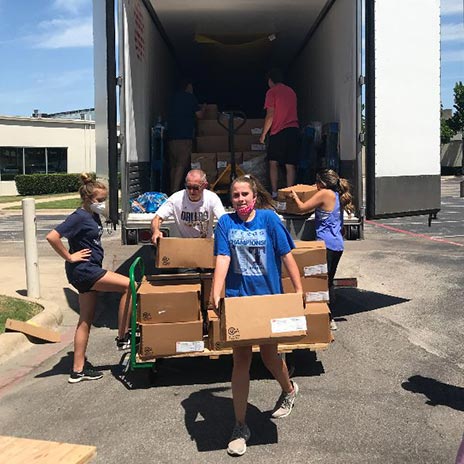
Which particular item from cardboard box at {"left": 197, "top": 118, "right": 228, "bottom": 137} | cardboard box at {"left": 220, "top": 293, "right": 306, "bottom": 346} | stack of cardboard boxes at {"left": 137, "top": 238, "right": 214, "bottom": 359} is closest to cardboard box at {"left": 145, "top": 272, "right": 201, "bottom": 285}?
stack of cardboard boxes at {"left": 137, "top": 238, "right": 214, "bottom": 359}

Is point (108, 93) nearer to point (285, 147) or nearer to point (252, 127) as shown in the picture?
point (285, 147)

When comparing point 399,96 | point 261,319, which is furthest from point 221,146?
point 261,319

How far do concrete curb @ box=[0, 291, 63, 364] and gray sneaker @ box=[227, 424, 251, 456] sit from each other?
262 cm

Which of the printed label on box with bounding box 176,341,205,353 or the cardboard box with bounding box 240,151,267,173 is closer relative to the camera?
the printed label on box with bounding box 176,341,205,353

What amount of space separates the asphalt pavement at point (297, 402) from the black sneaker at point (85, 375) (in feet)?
0.21

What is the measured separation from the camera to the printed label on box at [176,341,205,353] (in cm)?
450

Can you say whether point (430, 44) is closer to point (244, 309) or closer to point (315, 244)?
point (315, 244)

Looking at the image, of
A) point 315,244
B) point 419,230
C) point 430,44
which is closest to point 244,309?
point 315,244

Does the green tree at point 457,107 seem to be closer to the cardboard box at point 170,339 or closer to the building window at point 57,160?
the building window at point 57,160

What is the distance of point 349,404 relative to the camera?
4.12m

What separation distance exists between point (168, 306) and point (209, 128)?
4.67 metres

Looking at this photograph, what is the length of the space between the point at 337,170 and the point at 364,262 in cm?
325

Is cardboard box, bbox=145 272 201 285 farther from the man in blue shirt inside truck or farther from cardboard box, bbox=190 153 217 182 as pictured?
cardboard box, bbox=190 153 217 182

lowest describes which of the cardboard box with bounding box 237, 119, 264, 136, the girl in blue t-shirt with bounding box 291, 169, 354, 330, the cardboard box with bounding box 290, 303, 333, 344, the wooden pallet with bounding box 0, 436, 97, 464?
the wooden pallet with bounding box 0, 436, 97, 464
